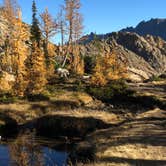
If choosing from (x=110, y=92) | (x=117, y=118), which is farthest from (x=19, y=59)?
(x=117, y=118)

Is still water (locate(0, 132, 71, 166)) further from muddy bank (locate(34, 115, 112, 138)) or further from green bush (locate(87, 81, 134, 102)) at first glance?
green bush (locate(87, 81, 134, 102))

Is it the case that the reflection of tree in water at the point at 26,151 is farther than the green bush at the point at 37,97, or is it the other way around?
the green bush at the point at 37,97

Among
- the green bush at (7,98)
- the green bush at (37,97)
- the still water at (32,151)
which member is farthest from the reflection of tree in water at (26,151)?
the green bush at (37,97)

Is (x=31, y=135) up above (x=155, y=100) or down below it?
below

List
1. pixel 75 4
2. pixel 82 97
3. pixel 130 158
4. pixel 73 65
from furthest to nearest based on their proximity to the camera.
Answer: pixel 73 65 → pixel 75 4 → pixel 82 97 → pixel 130 158

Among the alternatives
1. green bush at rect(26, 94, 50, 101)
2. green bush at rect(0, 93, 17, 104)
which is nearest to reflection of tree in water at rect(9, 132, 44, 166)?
green bush at rect(0, 93, 17, 104)

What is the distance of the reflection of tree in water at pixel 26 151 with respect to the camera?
27.2 metres

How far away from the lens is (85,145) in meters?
29.0

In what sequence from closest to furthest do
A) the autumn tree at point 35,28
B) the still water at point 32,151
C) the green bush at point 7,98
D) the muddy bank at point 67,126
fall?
the still water at point 32,151 < the muddy bank at point 67,126 < the green bush at point 7,98 < the autumn tree at point 35,28

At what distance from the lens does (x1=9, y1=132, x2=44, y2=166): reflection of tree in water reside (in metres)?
27.2

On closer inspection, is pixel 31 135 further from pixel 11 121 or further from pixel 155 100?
pixel 155 100

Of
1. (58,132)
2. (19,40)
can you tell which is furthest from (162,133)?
(19,40)

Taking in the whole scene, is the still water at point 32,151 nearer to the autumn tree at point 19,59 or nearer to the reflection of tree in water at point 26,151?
the reflection of tree in water at point 26,151

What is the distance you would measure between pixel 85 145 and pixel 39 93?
28.9 metres
